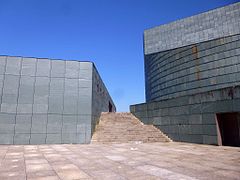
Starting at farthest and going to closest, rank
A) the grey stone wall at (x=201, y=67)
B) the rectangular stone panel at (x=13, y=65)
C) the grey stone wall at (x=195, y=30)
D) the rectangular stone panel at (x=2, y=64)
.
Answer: the grey stone wall at (x=195, y=30) < the grey stone wall at (x=201, y=67) < the rectangular stone panel at (x=13, y=65) < the rectangular stone panel at (x=2, y=64)

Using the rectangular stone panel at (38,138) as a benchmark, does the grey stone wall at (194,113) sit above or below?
above

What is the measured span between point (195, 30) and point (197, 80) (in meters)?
22.7

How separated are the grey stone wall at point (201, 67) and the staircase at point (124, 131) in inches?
403

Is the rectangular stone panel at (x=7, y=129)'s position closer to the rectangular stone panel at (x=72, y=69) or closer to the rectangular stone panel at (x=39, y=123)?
the rectangular stone panel at (x=39, y=123)

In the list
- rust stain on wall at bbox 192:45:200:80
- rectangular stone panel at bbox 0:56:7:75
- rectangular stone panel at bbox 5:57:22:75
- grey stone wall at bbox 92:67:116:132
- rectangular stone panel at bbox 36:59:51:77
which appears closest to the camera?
rectangular stone panel at bbox 0:56:7:75

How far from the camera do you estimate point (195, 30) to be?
147 feet

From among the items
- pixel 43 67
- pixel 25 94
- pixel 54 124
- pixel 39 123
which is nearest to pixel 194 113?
pixel 54 124

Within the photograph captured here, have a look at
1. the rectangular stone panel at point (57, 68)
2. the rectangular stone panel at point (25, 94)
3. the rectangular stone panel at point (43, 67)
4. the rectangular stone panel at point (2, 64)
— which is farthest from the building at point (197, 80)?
the rectangular stone panel at point (2, 64)

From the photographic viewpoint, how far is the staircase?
698 inches

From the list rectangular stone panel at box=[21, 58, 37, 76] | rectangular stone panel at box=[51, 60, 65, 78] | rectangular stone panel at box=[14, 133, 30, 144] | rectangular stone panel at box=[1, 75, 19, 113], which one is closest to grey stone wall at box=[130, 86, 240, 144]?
rectangular stone panel at box=[51, 60, 65, 78]

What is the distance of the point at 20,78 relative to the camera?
1719cm

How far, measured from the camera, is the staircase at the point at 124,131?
58.2 feet

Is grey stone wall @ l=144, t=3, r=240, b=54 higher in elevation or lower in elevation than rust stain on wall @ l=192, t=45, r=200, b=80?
higher

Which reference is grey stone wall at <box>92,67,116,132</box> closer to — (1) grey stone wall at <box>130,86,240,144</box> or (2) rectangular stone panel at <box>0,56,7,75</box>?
(1) grey stone wall at <box>130,86,240,144</box>
